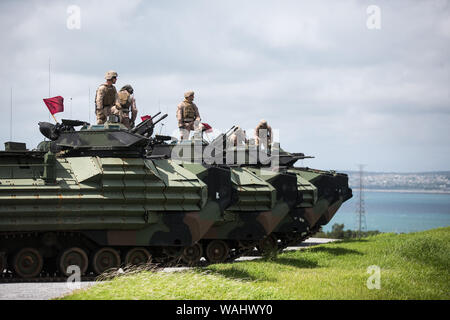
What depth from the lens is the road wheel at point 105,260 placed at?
16.5m

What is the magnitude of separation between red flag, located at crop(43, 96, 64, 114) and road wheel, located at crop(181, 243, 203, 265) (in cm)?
574

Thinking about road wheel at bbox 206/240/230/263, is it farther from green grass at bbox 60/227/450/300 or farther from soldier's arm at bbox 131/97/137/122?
soldier's arm at bbox 131/97/137/122

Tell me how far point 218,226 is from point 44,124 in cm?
634

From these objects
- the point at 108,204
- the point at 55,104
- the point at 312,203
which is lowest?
the point at 312,203

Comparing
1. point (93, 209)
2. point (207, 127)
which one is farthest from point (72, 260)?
point (207, 127)

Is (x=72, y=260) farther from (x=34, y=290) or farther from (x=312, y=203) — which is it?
(x=312, y=203)

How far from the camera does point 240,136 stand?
86.4 ft

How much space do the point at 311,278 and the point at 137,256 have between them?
471 centimetres

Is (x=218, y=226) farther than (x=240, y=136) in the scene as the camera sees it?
No

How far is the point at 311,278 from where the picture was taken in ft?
50.6

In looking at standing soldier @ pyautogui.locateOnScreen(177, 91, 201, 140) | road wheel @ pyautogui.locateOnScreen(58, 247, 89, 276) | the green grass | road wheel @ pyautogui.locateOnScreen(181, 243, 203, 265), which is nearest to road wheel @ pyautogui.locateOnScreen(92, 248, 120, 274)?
road wheel @ pyautogui.locateOnScreen(58, 247, 89, 276)
